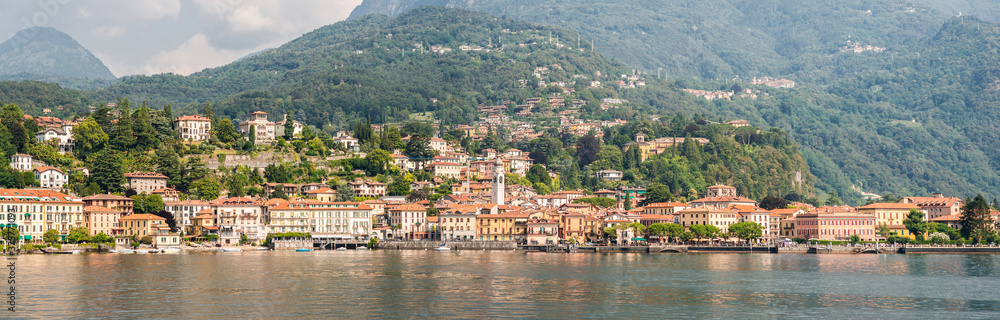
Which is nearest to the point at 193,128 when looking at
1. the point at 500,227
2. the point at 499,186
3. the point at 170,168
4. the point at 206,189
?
the point at 170,168

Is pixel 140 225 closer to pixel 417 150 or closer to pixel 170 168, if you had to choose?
pixel 170 168

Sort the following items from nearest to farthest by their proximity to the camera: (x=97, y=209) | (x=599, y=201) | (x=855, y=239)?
(x=97, y=209) → (x=855, y=239) → (x=599, y=201)

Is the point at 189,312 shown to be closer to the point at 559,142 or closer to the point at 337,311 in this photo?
the point at 337,311

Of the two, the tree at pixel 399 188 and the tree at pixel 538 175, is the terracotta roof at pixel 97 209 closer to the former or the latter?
the tree at pixel 399 188

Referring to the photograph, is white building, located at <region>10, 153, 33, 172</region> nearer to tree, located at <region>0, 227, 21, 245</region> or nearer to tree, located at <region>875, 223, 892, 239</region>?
tree, located at <region>0, 227, 21, 245</region>

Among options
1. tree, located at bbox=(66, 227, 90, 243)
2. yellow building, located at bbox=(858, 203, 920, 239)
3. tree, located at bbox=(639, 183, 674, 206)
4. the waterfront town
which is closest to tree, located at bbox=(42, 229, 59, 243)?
the waterfront town

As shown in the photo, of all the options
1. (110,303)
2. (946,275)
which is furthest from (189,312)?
(946,275)

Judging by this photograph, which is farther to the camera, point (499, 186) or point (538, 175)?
point (538, 175)
